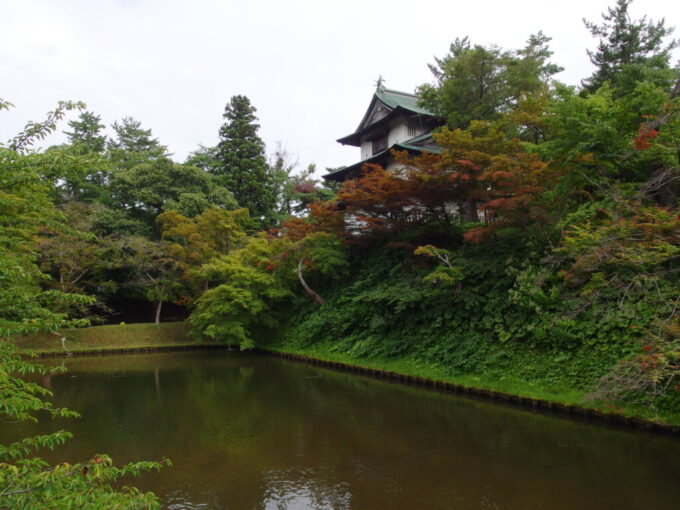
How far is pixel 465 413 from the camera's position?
911 centimetres

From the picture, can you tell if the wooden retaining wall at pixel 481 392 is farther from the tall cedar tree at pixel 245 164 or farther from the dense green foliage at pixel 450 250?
the tall cedar tree at pixel 245 164

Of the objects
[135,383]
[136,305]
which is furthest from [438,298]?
[136,305]

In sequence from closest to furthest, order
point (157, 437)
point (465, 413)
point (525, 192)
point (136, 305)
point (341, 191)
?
point (157, 437) → point (465, 413) → point (525, 192) → point (341, 191) → point (136, 305)

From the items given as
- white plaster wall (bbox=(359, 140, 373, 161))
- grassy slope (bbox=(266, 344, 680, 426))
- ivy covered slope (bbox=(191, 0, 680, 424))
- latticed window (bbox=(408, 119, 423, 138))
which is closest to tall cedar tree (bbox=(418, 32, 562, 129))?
ivy covered slope (bbox=(191, 0, 680, 424))

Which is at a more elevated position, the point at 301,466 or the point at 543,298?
the point at 543,298

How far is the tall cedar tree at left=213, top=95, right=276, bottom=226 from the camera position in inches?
1187

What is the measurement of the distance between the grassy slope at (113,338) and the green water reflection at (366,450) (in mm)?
9262

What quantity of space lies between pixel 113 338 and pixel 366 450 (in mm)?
17606

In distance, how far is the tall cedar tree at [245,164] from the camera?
30.2m

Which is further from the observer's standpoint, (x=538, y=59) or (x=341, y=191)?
(x=538, y=59)

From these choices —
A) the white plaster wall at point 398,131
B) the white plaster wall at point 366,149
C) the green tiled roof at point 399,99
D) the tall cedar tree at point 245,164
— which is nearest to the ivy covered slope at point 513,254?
the green tiled roof at point 399,99

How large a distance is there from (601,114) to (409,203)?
6115 millimetres

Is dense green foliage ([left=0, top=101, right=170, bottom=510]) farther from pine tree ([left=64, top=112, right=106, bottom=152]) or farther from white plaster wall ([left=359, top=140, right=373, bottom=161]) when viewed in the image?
pine tree ([left=64, top=112, right=106, bottom=152])

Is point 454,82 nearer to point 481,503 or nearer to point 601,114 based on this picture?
point 601,114
